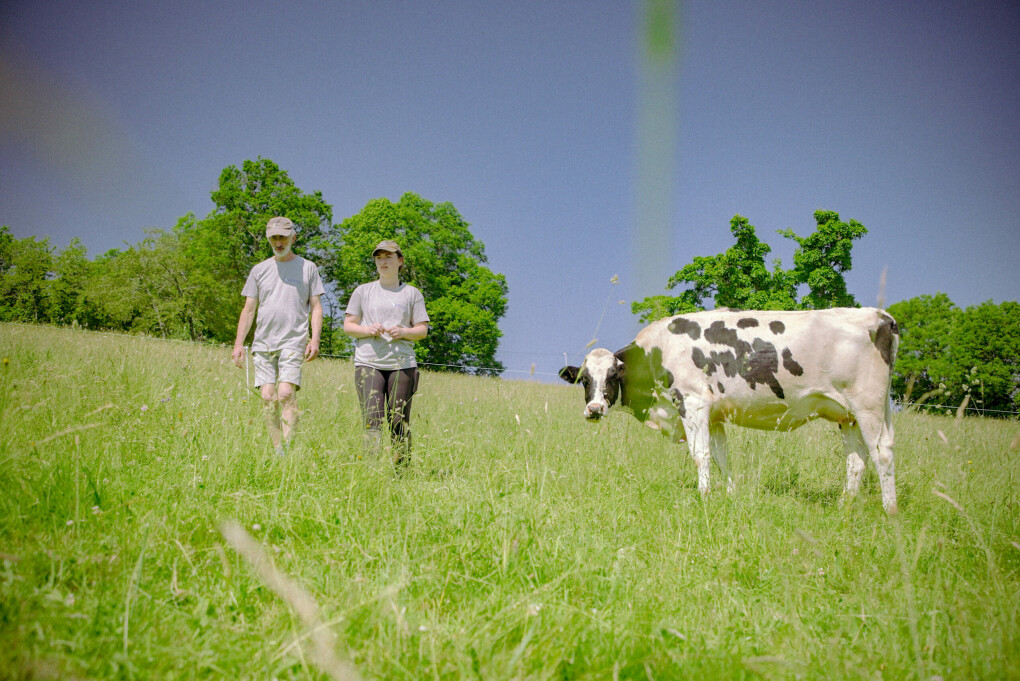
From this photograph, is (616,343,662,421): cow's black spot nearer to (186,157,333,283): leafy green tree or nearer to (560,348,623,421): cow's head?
(560,348,623,421): cow's head

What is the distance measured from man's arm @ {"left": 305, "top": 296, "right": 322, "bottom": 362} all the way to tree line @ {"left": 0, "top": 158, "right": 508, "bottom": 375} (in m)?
18.0

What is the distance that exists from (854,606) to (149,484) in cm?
371

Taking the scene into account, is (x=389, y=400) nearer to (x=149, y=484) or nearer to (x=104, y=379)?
(x=149, y=484)

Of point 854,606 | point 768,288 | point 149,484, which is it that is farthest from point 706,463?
point 768,288

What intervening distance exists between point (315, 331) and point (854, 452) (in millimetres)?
5843

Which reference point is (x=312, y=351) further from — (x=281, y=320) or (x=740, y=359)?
(x=740, y=359)

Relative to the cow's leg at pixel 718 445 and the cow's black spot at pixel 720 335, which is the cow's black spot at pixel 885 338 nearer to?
the cow's black spot at pixel 720 335

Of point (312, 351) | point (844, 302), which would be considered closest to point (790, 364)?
point (312, 351)

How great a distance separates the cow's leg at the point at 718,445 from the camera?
5703 millimetres

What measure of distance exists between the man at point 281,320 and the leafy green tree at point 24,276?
18.9 metres

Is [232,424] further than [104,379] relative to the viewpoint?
No

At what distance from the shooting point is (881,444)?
5.11 m

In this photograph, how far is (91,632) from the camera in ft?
5.32

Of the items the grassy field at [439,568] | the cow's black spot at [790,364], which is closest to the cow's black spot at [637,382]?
the cow's black spot at [790,364]
